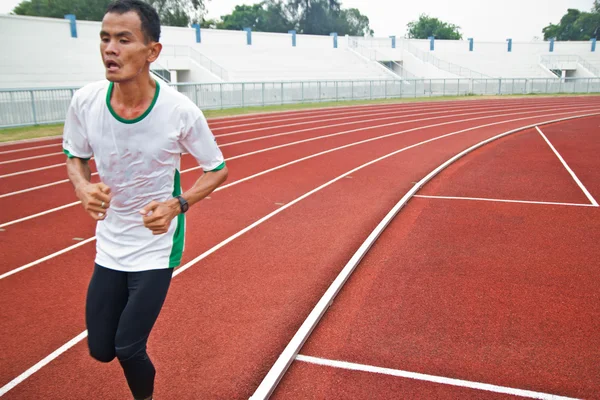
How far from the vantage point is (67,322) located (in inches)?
179

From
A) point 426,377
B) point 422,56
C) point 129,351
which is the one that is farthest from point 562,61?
point 129,351

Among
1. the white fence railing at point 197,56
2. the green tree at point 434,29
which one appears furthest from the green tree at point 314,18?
the white fence railing at point 197,56

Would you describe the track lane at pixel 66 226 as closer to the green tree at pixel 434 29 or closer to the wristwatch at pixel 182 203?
the wristwatch at pixel 182 203

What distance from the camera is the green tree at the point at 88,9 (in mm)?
52031

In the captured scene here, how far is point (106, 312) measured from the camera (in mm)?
2779

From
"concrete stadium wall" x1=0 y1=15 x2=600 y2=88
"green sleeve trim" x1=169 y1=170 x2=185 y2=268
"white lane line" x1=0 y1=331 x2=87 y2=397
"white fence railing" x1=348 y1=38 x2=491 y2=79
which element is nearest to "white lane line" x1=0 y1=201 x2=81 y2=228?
"white lane line" x1=0 y1=331 x2=87 y2=397

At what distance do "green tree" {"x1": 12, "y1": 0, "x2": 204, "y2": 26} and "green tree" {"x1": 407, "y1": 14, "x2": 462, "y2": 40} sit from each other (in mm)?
45061

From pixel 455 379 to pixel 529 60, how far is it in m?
57.5

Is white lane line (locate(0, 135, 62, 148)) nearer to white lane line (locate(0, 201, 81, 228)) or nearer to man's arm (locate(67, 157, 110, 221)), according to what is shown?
white lane line (locate(0, 201, 81, 228))

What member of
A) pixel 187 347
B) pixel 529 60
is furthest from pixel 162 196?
pixel 529 60

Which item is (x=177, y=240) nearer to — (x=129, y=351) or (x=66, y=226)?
(x=129, y=351)

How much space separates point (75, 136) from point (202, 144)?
67cm

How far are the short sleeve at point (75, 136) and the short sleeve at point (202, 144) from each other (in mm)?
524

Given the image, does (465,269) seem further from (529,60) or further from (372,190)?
(529,60)
